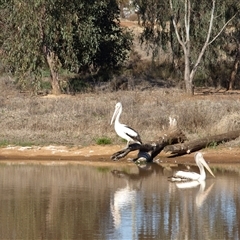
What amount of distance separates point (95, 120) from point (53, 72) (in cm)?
1071

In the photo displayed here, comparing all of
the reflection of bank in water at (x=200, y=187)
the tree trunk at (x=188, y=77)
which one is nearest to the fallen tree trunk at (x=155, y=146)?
the reflection of bank in water at (x=200, y=187)

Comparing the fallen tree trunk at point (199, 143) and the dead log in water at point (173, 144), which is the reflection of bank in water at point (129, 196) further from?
the fallen tree trunk at point (199, 143)

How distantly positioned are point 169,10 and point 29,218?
2465 centimetres

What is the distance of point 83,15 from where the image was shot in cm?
3384

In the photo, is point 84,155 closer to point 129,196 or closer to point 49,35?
point 129,196

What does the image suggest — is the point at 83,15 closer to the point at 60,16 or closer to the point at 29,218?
the point at 60,16

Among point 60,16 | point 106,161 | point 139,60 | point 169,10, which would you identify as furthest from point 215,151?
point 139,60

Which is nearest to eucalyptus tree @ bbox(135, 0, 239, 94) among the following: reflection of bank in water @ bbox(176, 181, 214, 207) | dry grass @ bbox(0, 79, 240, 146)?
dry grass @ bbox(0, 79, 240, 146)

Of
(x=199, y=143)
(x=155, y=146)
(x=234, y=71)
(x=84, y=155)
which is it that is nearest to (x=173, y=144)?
(x=199, y=143)

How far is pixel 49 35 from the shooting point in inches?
1284

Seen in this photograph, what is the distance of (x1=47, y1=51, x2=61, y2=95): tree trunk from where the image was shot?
108 feet

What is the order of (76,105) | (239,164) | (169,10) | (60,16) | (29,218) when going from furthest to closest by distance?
(169,10)
(60,16)
(76,105)
(239,164)
(29,218)

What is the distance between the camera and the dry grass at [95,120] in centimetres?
2133

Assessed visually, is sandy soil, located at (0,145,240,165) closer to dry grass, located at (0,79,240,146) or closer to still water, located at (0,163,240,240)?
dry grass, located at (0,79,240,146)
